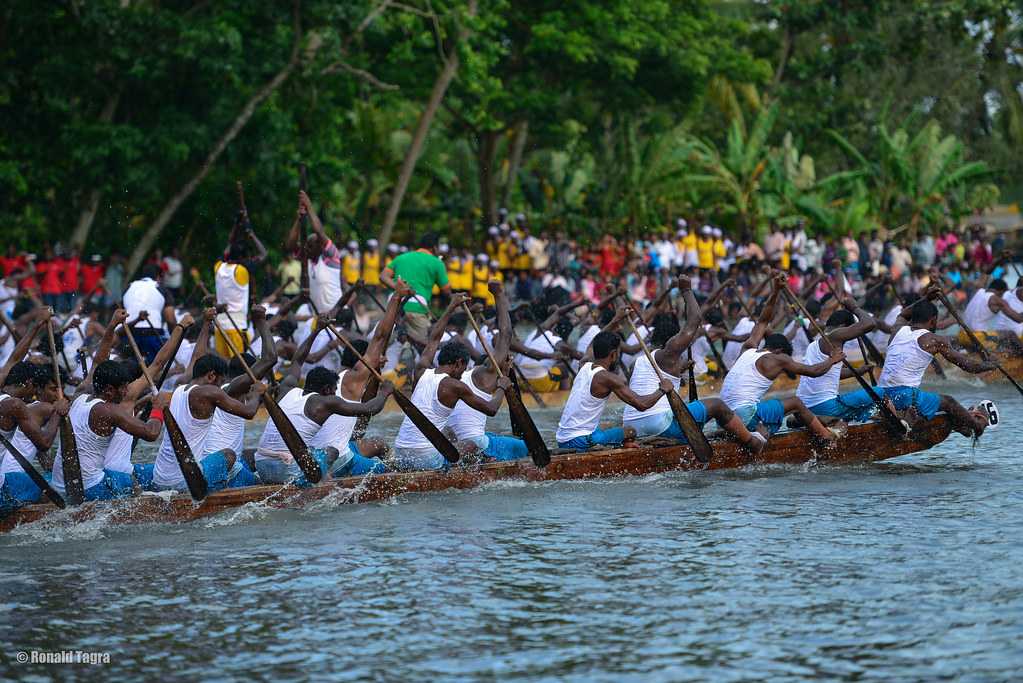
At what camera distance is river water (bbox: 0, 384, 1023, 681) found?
329 inches

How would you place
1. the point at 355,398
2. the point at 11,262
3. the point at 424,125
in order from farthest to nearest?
1. the point at 424,125
2. the point at 11,262
3. the point at 355,398

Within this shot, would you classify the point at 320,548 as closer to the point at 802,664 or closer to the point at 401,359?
the point at 802,664

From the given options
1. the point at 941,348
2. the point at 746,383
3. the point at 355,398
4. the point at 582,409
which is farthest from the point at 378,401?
the point at 941,348

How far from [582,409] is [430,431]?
151 centimetres

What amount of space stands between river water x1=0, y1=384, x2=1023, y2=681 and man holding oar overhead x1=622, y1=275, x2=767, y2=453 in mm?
437

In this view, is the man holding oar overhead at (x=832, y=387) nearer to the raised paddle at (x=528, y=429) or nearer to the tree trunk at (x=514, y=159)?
the raised paddle at (x=528, y=429)

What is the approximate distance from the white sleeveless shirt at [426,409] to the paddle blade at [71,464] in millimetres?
2701

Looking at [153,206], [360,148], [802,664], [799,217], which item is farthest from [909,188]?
[802,664]

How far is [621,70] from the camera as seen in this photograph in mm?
33719

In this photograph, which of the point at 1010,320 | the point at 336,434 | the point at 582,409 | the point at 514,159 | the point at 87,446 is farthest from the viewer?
the point at 514,159

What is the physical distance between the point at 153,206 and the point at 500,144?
15.2 m

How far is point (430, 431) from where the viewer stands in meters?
12.3

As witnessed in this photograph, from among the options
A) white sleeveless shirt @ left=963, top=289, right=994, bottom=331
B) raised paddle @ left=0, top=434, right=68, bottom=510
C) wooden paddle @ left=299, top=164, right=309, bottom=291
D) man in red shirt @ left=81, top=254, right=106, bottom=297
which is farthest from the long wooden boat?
man in red shirt @ left=81, top=254, right=106, bottom=297

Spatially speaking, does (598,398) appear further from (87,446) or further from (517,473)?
(87,446)
